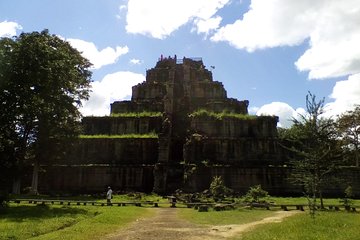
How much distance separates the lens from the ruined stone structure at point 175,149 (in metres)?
41.0

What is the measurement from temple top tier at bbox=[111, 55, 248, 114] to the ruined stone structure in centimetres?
13

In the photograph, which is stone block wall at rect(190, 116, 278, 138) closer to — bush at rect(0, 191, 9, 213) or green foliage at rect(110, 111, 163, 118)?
green foliage at rect(110, 111, 163, 118)

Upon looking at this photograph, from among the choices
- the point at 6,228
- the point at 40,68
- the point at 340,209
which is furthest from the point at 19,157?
the point at 340,209

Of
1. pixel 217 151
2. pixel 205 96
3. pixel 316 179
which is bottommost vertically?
pixel 316 179

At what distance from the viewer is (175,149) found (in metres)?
46.1

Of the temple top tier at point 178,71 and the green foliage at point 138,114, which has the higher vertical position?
the temple top tier at point 178,71

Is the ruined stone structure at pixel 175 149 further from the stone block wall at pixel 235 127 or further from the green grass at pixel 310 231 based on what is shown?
the green grass at pixel 310 231

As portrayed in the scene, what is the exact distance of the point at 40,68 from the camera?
84.0 ft

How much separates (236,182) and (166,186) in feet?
23.8

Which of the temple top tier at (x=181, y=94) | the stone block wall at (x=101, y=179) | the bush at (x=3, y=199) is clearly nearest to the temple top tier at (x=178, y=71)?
the temple top tier at (x=181, y=94)

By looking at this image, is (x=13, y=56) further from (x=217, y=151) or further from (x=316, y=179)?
(x=217, y=151)

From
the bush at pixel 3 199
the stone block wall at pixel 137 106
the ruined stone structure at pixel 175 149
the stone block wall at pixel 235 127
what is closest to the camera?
the bush at pixel 3 199

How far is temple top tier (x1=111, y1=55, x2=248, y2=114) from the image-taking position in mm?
50469

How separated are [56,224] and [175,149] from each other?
28484 millimetres
